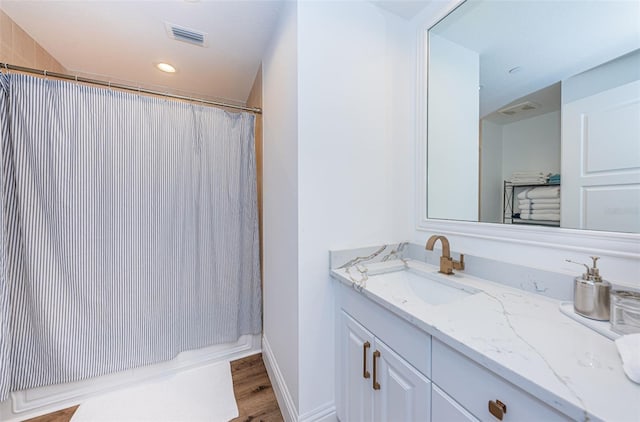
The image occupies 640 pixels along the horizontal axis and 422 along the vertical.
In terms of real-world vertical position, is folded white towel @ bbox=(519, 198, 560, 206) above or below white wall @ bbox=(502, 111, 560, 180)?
below

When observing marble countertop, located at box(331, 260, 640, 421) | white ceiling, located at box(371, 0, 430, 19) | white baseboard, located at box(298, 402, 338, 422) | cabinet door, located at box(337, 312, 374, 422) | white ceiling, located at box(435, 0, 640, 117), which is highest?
white ceiling, located at box(371, 0, 430, 19)

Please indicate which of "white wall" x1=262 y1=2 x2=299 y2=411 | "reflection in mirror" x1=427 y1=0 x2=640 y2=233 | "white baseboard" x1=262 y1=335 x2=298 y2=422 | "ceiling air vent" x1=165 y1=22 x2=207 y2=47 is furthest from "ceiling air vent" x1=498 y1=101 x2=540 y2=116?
"ceiling air vent" x1=165 y1=22 x2=207 y2=47

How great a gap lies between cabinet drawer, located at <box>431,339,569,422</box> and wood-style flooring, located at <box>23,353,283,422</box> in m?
1.10

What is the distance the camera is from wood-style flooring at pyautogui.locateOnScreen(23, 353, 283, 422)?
1.32m

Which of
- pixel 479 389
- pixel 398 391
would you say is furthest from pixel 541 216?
pixel 398 391

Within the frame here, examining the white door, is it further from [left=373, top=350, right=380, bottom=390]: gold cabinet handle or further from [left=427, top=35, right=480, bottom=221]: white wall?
[left=373, top=350, right=380, bottom=390]: gold cabinet handle

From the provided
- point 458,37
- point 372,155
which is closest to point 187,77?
point 372,155

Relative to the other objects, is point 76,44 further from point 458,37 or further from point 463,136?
point 463,136

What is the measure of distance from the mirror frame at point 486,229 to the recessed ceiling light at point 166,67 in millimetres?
1950

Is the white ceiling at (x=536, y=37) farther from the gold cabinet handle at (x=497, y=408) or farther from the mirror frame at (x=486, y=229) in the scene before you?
the gold cabinet handle at (x=497, y=408)

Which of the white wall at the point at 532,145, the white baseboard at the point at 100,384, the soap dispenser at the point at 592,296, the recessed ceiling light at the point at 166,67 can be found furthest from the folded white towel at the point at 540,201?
the recessed ceiling light at the point at 166,67

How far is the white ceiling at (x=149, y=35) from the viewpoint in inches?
53.6

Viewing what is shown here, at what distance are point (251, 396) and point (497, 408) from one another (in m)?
1.44

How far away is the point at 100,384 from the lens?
148cm
